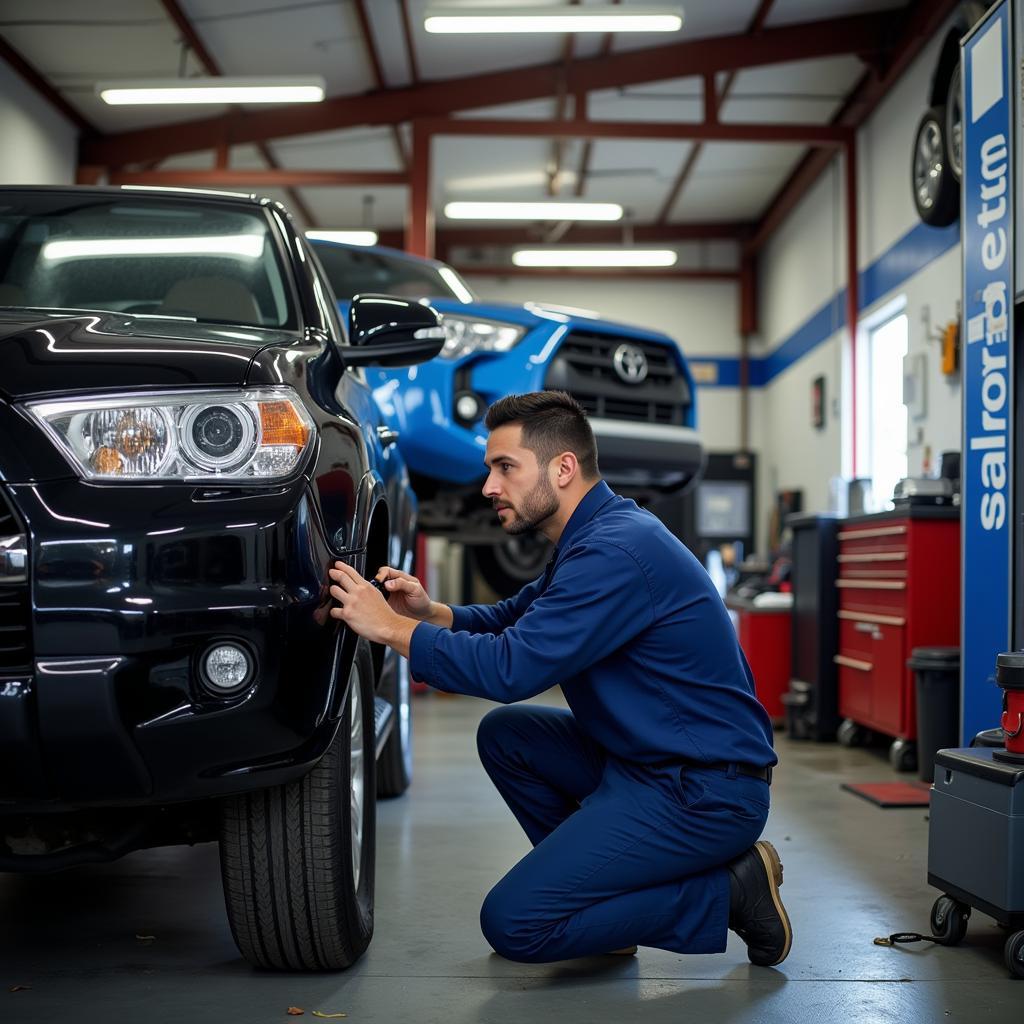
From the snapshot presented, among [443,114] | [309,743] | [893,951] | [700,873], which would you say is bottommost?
[893,951]

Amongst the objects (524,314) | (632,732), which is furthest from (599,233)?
(632,732)

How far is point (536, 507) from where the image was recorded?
7.64 feet

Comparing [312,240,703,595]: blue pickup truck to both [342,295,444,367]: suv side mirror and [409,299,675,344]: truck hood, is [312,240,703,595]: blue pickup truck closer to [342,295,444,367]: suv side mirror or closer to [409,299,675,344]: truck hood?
[409,299,675,344]: truck hood

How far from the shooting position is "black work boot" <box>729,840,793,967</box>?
2199mm

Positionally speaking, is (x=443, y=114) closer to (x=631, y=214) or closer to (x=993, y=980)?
(x=631, y=214)

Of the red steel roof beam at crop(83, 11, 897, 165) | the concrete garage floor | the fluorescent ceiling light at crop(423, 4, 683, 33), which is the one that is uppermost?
the red steel roof beam at crop(83, 11, 897, 165)

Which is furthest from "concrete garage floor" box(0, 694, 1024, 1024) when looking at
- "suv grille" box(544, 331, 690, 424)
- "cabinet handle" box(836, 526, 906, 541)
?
"suv grille" box(544, 331, 690, 424)

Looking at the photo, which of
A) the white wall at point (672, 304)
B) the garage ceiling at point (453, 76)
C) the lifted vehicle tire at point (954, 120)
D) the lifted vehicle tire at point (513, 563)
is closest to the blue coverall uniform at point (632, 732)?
the lifted vehicle tire at point (954, 120)

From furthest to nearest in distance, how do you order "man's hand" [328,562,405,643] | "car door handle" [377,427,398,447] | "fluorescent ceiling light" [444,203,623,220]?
"fluorescent ceiling light" [444,203,623,220]
"car door handle" [377,427,398,447]
"man's hand" [328,562,405,643]

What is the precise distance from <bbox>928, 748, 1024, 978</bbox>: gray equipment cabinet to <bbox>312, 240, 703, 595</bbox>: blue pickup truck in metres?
2.42

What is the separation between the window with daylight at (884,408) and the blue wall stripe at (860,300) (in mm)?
315

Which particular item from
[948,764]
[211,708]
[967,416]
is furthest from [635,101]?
[211,708]

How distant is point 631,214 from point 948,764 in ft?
43.1

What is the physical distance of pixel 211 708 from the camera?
1.69 m
